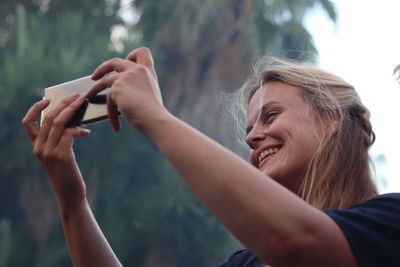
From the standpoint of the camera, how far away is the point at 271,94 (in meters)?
1.25

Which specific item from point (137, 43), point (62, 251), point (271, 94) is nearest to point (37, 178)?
point (62, 251)

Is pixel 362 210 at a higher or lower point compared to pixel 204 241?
higher

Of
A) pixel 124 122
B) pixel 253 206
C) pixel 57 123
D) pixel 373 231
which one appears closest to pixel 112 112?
pixel 57 123

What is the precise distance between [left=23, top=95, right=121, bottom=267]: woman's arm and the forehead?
32 centimetres

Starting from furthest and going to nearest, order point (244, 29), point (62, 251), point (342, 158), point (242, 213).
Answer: point (244, 29) → point (62, 251) → point (342, 158) → point (242, 213)

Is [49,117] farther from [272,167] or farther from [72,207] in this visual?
[272,167]

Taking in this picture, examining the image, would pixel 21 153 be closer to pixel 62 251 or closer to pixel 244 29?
pixel 62 251

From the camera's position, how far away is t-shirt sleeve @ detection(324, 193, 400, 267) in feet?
2.58

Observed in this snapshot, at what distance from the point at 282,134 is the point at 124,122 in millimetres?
9560

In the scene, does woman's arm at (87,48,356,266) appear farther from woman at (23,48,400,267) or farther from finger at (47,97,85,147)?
finger at (47,97,85,147)

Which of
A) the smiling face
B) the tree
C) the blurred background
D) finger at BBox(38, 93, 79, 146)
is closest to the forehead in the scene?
the smiling face

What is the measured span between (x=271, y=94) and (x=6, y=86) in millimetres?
9412

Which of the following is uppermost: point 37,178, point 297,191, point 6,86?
point 297,191

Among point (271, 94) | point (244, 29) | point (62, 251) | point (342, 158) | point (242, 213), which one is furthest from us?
point (244, 29)
